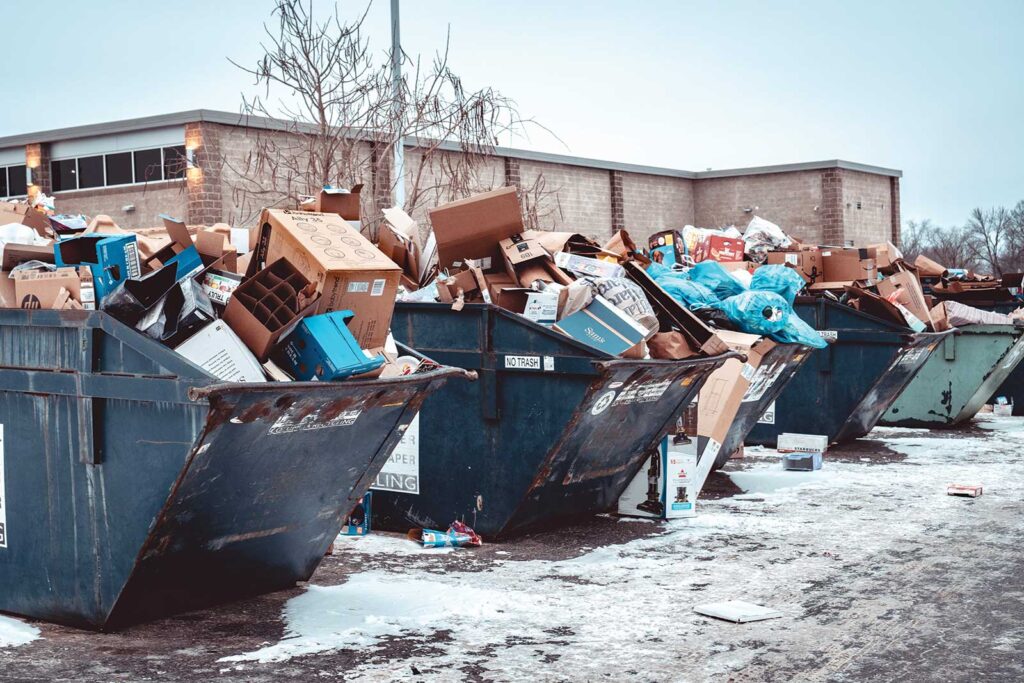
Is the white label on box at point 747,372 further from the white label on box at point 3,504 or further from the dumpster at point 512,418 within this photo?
the white label on box at point 3,504

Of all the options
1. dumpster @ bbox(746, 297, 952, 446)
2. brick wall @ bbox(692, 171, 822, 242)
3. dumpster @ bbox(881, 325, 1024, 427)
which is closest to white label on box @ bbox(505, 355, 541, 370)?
dumpster @ bbox(746, 297, 952, 446)

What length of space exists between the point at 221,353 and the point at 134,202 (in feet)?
63.3

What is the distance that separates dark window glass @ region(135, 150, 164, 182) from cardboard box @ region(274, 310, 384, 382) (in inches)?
696

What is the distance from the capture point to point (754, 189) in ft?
103

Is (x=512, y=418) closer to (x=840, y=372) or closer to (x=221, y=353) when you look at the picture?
(x=221, y=353)

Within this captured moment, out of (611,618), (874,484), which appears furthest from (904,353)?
(611,618)

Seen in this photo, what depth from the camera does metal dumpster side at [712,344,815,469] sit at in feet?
27.0

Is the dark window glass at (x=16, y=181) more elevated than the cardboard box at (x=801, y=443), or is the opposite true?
the dark window glass at (x=16, y=181)

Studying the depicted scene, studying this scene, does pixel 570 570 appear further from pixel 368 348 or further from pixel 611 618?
pixel 368 348

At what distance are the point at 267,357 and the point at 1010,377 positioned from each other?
11.1m

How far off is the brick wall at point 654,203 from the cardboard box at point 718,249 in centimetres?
1819

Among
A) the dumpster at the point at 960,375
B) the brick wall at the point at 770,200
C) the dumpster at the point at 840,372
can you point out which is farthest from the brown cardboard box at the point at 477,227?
the brick wall at the point at 770,200

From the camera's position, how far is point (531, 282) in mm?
6363

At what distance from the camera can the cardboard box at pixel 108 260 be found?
436 cm
